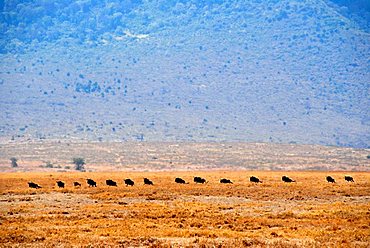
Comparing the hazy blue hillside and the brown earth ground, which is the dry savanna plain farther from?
the hazy blue hillside

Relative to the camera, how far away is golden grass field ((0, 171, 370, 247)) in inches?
858

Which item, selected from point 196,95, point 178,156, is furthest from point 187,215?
point 196,95

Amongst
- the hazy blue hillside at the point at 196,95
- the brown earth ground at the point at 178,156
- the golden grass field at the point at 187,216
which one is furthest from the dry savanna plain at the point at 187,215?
the hazy blue hillside at the point at 196,95

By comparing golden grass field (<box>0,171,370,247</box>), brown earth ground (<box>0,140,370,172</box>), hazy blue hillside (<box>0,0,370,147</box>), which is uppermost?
hazy blue hillside (<box>0,0,370,147</box>)

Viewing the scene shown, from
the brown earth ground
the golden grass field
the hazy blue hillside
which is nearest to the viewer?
the golden grass field

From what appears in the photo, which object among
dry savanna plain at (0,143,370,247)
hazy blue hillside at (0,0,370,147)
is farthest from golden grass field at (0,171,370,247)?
hazy blue hillside at (0,0,370,147)

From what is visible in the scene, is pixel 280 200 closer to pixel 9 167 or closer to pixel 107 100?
pixel 9 167

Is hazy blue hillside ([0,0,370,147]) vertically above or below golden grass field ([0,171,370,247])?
above

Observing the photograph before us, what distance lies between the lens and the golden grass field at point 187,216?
71.5ft

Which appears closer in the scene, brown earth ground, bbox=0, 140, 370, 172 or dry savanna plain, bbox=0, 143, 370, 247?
dry savanna plain, bbox=0, 143, 370, 247

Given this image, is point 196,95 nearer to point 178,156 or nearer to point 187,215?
point 178,156

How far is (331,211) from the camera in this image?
28.4 m

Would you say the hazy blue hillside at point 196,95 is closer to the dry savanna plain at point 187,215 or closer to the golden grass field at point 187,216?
the dry savanna plain at point 187,215

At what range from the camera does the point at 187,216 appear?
89.9 feet
